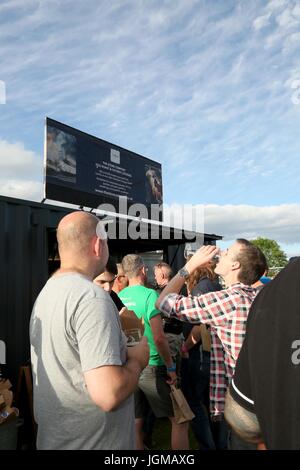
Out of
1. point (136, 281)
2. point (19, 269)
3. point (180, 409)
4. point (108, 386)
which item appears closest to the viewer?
point (108, 386)

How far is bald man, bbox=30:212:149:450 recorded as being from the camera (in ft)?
5.23

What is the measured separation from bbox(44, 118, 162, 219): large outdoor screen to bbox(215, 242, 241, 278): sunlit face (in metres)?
6.96

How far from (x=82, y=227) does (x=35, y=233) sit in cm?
428

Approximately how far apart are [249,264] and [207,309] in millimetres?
503

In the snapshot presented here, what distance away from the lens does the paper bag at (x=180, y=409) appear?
10.9ft

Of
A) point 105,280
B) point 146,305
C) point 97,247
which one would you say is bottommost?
point 146,305

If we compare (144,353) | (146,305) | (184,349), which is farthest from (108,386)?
(184,349)

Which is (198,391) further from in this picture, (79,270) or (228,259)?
(79,270)

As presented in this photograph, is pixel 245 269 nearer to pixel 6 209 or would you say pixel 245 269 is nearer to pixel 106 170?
pixel 6 209

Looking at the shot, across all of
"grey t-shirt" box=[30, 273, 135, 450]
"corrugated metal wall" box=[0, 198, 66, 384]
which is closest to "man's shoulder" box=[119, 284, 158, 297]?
"grey t-shirt" box=[30, 273, 135, 450]

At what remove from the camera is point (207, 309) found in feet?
7.83

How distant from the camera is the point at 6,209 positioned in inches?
215

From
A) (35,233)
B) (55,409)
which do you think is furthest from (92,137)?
(55,409)

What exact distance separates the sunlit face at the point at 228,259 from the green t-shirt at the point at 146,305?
0.96 metres
